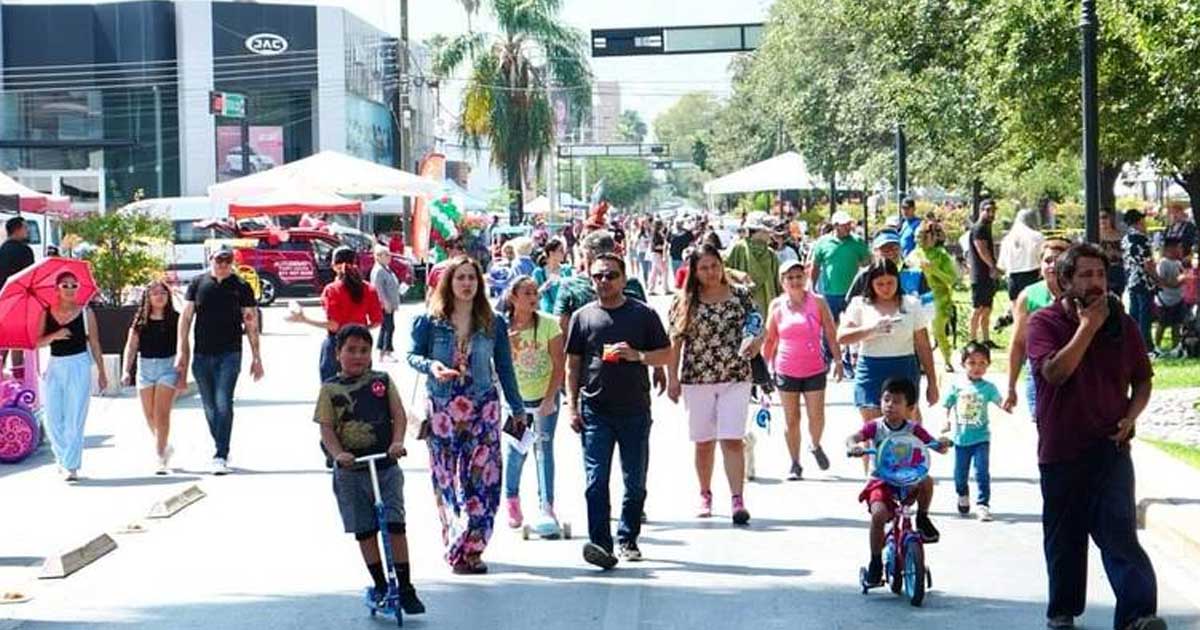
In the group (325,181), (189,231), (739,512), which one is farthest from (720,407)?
(189,231)

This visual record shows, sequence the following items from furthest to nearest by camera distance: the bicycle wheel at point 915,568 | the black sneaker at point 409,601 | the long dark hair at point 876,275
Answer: the long dark hair at point 876,275, the bicycle wheel at point 915,568, the black sneaker at point 409,601

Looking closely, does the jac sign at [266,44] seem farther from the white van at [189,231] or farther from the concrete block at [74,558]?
the concrete block at [74,558]

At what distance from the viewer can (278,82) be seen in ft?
264

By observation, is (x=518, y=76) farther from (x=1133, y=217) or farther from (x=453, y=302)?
(x=453, y=302)

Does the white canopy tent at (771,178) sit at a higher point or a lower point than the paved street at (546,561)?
higher

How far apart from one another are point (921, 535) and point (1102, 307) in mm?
1931

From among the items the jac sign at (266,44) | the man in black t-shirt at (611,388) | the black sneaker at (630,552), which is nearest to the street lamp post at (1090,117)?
the man in black t-shirt at (611,388)

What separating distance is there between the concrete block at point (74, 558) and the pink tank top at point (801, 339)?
16.0ft

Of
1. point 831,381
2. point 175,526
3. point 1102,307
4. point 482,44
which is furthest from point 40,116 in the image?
point 1102,307

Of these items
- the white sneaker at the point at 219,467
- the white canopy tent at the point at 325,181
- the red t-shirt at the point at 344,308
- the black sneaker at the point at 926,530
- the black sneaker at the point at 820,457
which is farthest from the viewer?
the white canopy tent at the point at 325,181

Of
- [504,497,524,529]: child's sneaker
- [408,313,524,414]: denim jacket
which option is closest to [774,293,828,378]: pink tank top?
[504,497,524,529]: child's sneaker

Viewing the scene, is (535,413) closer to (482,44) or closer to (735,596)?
(735,596)

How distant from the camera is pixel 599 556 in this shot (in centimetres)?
1093

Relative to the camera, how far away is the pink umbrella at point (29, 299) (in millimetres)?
15453
